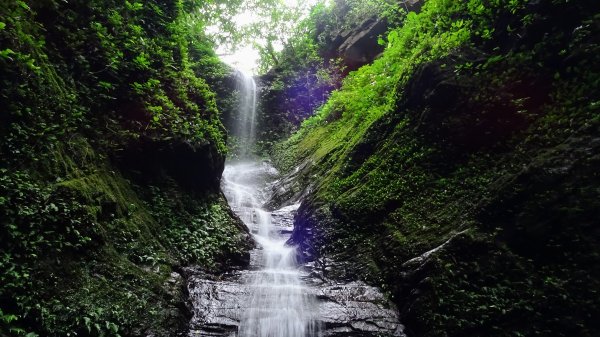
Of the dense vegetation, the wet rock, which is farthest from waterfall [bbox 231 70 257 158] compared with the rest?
the wet rock

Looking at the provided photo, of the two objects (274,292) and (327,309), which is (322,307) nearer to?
(327,309)

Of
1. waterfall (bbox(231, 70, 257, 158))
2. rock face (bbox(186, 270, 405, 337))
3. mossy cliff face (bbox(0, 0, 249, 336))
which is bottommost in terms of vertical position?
rock face (bbox(186, 270, 405, 337))

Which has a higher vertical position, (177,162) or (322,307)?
(177,162)

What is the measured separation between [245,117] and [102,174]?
15.8 m

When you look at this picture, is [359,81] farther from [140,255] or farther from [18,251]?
[18,251]

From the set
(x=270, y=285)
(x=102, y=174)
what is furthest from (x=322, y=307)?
(x=102, y=174)

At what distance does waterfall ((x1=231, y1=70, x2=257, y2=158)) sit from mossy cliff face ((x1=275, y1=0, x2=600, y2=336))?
462 inches

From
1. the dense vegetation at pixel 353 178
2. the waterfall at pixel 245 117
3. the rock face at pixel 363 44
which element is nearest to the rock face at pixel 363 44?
the rock face at pixel 363 44

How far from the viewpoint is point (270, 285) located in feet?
21.9

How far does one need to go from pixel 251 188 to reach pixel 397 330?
37.2 feet

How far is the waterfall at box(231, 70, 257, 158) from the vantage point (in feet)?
66.9

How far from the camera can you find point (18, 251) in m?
3.63

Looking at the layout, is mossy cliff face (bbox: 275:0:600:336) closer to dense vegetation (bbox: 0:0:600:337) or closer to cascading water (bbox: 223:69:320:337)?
dense vegetation (bbox: 0:0:600:337)

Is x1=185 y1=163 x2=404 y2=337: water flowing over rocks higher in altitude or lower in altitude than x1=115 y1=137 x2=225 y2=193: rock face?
lower
